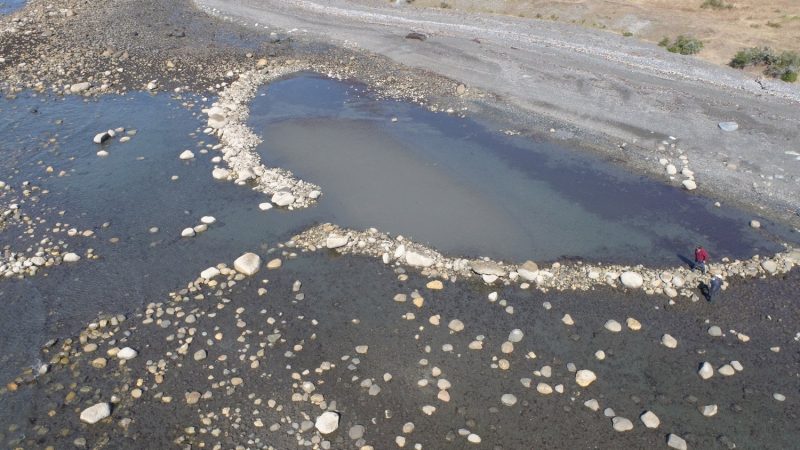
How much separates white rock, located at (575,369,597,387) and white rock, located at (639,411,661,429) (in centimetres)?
138

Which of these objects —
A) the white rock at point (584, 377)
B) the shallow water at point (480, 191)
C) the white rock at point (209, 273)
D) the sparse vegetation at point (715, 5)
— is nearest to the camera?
the white rock at point (584, 377)

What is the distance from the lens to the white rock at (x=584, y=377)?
14180 mm

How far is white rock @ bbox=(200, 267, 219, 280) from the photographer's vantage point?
16953 mm

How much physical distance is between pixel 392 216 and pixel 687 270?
958 centimetres

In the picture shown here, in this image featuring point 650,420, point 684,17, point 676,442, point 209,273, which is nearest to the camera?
point 676,442

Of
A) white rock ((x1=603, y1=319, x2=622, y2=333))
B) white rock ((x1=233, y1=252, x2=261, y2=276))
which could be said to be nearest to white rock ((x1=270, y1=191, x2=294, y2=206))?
white rock ((x1=233, y1=252, x2=261, y2=276))

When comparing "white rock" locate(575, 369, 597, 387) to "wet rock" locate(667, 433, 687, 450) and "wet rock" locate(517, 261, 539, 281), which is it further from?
"wet rock" locate(517, 261, 539, 281)

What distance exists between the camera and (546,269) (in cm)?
1769

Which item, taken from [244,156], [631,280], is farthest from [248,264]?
[631,280]

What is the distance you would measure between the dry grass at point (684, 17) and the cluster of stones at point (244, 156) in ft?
61.7

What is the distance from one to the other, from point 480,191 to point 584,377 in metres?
9.09

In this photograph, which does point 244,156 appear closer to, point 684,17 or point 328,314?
point 328,314

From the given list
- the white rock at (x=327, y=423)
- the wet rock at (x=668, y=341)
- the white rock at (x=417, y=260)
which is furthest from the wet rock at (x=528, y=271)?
the white rock at (x=327, y=423)

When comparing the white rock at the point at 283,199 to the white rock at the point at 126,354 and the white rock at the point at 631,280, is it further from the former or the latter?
the white rock at the point at 631,280
